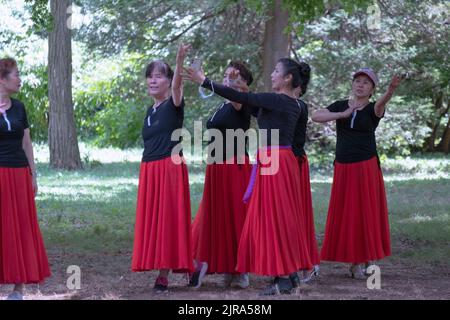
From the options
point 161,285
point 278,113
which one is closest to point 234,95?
point 278,113

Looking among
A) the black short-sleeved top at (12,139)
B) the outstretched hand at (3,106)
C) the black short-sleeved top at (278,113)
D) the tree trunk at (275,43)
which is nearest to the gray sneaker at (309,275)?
the black short-sleeved top at (278,113)

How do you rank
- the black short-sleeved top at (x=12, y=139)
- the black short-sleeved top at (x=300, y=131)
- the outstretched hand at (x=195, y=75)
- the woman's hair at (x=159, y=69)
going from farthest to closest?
1. the black short-sleeved top at (x=300, y=131)
2. the woman's hair at (x=159, y=69)
3. the black short-sleeved top at (x=12, y=139)
4. the outstretched hand at (x=195, y=75)

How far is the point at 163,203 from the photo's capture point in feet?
24.5

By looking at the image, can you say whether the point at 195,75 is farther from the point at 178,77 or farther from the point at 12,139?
the point at 12,139

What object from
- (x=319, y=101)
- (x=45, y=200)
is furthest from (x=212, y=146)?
(x=319, y=101)

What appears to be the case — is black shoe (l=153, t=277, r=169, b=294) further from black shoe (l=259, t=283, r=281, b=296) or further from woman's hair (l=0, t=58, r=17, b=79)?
woman's hair (l=0, t=58, r=17, b=79)

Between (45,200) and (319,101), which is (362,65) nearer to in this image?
(319,101)

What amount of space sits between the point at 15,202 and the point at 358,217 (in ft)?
11.4

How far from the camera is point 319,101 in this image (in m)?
22.8

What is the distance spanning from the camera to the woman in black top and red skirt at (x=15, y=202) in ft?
23.0

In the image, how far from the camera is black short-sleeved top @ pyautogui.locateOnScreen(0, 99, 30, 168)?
7035mm

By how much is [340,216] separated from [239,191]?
1.38 m

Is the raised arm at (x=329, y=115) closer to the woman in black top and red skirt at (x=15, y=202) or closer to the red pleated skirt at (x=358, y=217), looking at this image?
the red pleated skirt at (x=358, y=217)
